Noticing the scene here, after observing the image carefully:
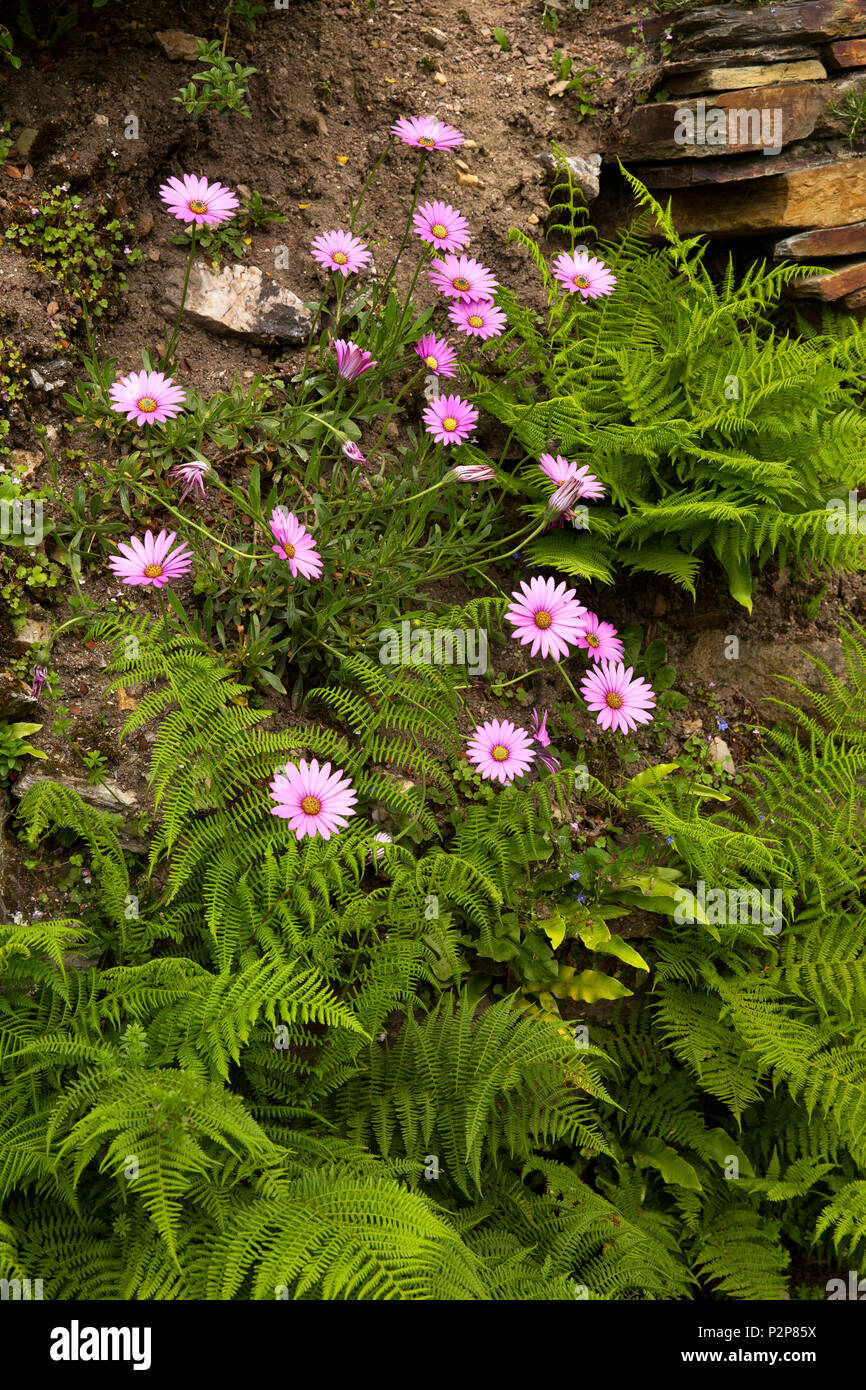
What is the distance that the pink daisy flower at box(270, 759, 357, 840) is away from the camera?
2.47 m

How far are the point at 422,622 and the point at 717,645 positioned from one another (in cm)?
122

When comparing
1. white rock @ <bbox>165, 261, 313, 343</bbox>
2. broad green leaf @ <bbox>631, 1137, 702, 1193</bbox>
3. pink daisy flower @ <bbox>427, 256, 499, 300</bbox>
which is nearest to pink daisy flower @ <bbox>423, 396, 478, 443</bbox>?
pink daisy flower @ <bbox>427, 256, 499, 300</bbox>

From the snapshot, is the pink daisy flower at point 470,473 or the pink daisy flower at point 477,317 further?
the pink daisy flower at point 477,317

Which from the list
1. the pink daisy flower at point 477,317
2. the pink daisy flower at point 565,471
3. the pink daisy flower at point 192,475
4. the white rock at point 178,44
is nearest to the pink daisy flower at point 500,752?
the pink daisy flower at point 565,471

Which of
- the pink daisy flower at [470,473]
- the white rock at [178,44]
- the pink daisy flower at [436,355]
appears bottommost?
the pink daisy flower at [470,473]

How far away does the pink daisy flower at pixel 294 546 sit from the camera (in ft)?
9.13

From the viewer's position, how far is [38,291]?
3.20 m

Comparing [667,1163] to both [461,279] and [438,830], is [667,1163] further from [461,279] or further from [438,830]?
[461,279]

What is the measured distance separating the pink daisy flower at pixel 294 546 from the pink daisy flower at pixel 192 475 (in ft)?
0.78

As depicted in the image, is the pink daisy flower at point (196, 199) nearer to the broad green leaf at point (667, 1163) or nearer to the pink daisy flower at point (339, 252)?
the pink daisy flower at point (339, 252)

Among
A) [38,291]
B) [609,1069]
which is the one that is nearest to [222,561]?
[38,291]

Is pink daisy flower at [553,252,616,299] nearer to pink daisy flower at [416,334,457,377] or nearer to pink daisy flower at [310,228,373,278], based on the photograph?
pink daisy flower at [416,334,457,377]

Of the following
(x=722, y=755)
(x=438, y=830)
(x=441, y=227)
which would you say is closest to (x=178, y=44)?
(x=441, y=227)

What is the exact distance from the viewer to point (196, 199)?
302 centimetres
